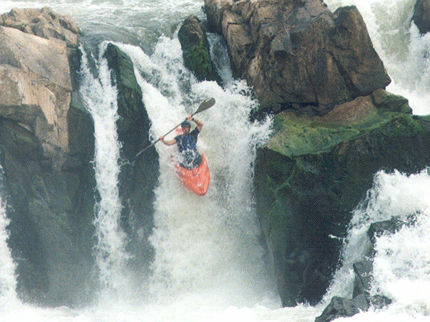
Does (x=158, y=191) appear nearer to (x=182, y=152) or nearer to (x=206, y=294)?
(x=182, y=152)

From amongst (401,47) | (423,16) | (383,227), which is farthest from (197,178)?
(423,16)

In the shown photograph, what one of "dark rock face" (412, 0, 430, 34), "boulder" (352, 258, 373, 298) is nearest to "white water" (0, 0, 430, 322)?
"boulder" (352, 258, 373, 298)

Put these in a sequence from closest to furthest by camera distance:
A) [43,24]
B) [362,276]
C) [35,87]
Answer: [362,276], [35,87], [43,24]

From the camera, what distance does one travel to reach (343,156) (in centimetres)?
791

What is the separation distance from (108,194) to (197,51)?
350 cm

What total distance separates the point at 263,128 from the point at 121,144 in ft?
8.81

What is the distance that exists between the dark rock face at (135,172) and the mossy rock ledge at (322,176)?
7.38ft

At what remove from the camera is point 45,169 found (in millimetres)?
8922

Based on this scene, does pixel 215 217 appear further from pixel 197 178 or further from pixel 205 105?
pixel 205 105

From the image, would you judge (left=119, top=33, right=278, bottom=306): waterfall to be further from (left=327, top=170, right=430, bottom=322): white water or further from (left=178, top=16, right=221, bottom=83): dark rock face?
(left=327, top=170, right=430, bottom=322): white water

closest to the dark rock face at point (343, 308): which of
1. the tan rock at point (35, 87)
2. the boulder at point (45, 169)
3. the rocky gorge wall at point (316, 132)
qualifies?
the rocky gorge wall at point (316, 132)

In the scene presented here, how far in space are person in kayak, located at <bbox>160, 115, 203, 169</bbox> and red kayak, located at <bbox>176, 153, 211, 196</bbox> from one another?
80 mm

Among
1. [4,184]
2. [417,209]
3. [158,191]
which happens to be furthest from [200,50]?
[417,209]

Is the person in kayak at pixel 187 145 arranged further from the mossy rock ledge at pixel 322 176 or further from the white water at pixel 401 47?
the white water at pixel 401 47
